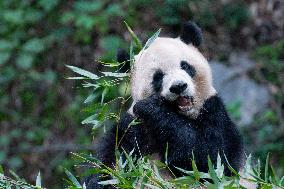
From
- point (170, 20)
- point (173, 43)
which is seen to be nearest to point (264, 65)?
point (170, 20)

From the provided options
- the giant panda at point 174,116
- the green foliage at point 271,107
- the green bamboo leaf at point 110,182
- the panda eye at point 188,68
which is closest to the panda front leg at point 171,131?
the giant panda at point 174,116

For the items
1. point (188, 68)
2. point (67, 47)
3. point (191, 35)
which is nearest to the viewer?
point (188, 68)

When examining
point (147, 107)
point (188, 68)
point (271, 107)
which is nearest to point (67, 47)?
point (271, 107)

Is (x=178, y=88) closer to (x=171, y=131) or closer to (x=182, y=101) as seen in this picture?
(x=182, y=101)

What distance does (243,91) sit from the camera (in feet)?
31.9

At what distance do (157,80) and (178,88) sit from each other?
0.97 feet

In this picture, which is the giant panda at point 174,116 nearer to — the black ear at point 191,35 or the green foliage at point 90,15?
the black ear at point 191,35

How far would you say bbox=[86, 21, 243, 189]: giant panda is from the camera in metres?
5.25

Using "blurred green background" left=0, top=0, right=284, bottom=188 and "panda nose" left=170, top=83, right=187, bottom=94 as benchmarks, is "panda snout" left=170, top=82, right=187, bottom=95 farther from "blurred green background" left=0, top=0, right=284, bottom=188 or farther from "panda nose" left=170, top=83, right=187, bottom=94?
"blurred green background" left=0, top=0, right=284, bottom=188

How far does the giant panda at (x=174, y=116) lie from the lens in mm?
5246

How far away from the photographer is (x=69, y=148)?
10.2 m

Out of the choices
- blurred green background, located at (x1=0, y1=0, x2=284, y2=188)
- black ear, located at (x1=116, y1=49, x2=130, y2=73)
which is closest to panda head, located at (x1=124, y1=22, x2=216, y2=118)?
black ear, located at (x1=116, y1=49, x2=130, y2=73)

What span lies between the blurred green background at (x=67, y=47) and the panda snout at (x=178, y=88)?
4.82 meters

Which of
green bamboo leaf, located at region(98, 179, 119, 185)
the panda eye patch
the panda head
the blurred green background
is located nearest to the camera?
green bamboo leaf, located at region(98, 179, 119, 185)
